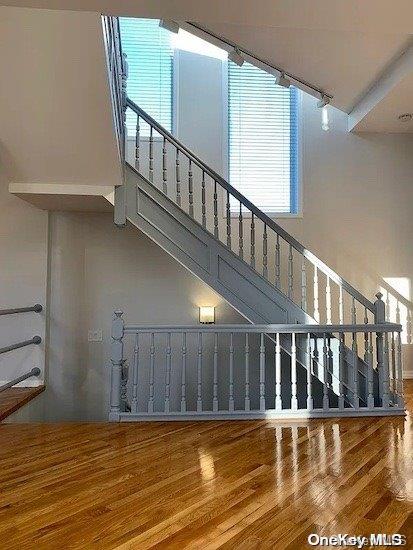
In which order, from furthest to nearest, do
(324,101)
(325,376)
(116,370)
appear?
1. (324,101)
2. (325,376)
3. (116,370)

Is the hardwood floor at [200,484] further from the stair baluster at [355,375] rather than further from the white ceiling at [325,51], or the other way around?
the white ceiling at [325,51]

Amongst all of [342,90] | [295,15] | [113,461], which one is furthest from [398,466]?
[342,90]

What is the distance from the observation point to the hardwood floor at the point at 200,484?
5.73 ft

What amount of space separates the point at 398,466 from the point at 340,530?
36.7 inches

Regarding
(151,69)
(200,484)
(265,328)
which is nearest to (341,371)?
(265,328)

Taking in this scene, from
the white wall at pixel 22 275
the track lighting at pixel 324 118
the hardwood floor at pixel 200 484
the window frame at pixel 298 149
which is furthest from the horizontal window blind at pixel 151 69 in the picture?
the hardwood floor at pixel 200 484

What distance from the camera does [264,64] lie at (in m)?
4.73

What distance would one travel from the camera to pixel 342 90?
16.2ft

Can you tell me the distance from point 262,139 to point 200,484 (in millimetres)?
4369

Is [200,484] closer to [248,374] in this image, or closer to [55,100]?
[248,374]

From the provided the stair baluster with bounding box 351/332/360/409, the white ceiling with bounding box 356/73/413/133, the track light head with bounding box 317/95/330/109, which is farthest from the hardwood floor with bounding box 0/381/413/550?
the track light head with bounding box 317/95/330/109

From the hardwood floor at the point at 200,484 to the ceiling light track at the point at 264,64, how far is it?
3720mm

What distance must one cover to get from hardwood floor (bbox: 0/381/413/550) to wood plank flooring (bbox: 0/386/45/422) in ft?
0.50

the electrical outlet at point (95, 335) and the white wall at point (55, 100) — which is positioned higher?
the white wall at point (55, 100)
